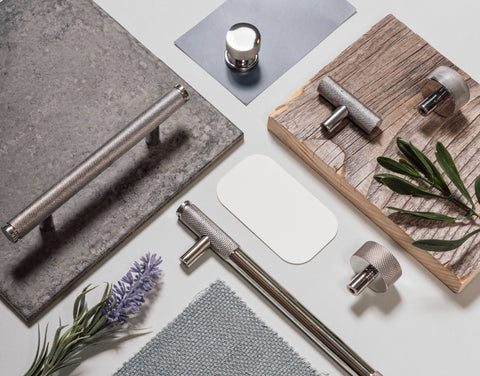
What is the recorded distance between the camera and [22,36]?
3.81 ft

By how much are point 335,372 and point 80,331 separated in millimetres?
359

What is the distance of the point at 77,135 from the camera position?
3.61 feet

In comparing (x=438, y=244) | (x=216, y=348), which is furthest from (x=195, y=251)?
(x=438, y=244)

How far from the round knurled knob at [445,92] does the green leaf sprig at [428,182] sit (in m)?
0.09

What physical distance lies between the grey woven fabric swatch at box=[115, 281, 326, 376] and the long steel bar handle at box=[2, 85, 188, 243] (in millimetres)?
232

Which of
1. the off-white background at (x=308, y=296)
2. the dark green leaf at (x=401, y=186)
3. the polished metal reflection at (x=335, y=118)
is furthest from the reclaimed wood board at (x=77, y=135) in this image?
the dark green leaf at (x=401, y=186)

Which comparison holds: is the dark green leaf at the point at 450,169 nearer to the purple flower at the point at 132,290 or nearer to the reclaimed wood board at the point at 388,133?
the reclaimed wood board at the point at 388,133

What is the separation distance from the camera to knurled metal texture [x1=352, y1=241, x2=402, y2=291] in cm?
98

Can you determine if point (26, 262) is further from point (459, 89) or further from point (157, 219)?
point (459, 89)

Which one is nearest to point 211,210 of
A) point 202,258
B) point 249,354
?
point 202,258

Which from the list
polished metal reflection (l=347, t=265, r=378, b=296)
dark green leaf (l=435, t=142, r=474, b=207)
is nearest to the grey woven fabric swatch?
polished metal reflection (l=347, t=265, r=378, b=296)

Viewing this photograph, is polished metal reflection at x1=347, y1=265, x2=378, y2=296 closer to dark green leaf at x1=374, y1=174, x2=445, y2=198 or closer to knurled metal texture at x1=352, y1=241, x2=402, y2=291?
knurled metal texture at x1=352, y1=241, x2=402, y2=291

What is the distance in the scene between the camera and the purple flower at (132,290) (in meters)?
0.97

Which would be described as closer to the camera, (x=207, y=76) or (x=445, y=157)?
(x=445, y=157)
